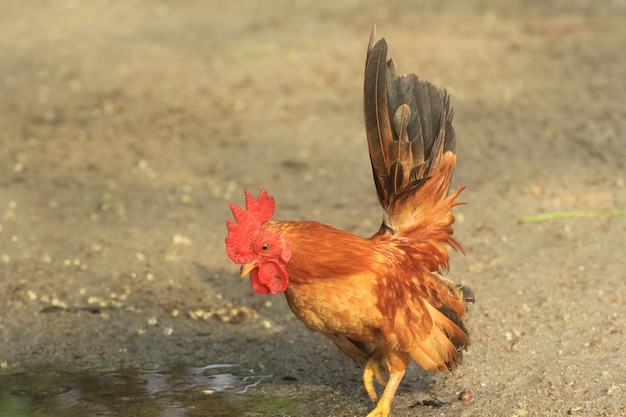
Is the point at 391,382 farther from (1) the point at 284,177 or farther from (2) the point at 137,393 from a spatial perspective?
(1) the point at 284,177

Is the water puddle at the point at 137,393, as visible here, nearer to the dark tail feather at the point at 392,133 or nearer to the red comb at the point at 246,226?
the red comb at the point at 246,226

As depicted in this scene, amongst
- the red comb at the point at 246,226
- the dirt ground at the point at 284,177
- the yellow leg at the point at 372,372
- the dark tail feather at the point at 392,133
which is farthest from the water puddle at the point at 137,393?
the dark tail feather at the point at 392,133

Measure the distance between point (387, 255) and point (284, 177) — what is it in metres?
3.86

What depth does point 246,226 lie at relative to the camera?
402cm

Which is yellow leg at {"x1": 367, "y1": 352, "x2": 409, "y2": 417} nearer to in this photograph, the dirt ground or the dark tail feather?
the dirt ground

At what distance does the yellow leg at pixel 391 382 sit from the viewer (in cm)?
→ 440

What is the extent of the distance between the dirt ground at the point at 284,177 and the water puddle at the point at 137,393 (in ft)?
0.47

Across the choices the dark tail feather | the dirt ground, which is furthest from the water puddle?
the dark tail feather

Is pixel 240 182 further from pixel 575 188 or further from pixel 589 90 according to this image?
pixel 589 90

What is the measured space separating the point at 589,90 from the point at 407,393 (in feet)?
19.6

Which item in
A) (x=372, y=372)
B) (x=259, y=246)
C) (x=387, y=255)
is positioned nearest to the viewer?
(x=259, y=246)

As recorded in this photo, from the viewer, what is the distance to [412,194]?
4684 mm

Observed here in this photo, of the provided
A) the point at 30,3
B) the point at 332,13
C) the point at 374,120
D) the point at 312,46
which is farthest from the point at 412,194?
the point at 30,3

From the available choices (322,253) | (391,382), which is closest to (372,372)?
(391,382)
